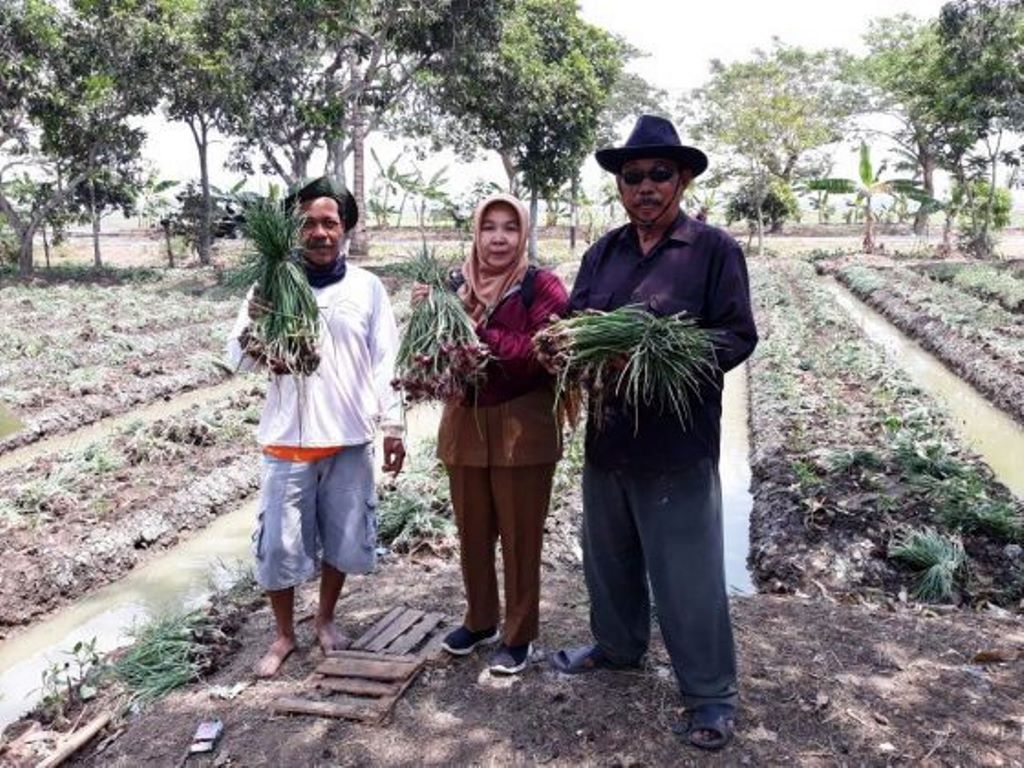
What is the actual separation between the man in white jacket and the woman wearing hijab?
334 mm

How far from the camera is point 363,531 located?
10.5 feet

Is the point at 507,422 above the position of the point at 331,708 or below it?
above

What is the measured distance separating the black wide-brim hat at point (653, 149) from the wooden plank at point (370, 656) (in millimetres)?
1883

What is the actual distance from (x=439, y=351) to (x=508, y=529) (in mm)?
666

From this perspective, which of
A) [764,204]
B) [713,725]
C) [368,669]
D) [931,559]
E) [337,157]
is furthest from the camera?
[764,204]

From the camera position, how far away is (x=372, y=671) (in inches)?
125

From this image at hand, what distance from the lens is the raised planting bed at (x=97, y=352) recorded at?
848 cm

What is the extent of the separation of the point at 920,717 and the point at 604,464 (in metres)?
1.34

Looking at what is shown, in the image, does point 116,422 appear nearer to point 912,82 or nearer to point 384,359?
point 384,359

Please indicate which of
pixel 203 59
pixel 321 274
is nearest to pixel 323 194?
pixel 321 274

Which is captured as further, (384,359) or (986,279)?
(986,279)

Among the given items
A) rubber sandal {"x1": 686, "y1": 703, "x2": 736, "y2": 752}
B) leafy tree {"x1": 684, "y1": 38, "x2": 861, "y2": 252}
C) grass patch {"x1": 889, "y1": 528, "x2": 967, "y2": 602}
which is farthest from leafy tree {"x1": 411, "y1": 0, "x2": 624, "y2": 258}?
rubber sandal {"x1": 686, "y1": 703, "x2": 736, "y2": 752}

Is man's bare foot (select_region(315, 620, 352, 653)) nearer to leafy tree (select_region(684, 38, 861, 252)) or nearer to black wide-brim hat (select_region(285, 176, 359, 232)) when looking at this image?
black wide-brim hat (select_region(285, 176, 359, 232))

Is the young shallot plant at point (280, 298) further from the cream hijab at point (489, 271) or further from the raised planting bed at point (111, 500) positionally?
the raised planting bed at point (111, 500)
